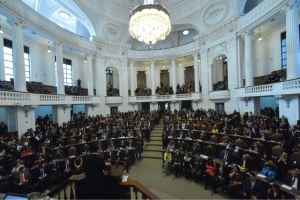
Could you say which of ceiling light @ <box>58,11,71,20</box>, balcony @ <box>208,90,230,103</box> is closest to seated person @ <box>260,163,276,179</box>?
balcony @ <box>208,90,230,103</box>

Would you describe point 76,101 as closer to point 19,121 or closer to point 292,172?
point 19,121

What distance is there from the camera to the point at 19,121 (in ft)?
A: 32.9

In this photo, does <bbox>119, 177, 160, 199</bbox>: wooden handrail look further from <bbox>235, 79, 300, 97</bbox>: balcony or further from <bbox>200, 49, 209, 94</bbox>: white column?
<bbox>200, 49, 209, 94</bbox>: white column

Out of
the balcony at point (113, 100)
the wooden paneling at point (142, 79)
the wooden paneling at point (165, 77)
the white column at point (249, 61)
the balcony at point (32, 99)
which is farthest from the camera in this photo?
the wooden paneling at point (142, 79)

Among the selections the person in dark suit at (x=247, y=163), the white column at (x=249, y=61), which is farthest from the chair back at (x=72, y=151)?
the white column at (x=249, y=61)

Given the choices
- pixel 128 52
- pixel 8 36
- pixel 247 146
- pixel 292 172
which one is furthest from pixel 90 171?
pixel 128 52

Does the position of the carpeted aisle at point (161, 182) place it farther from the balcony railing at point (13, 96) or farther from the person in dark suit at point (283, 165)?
the balcony railing at point (13, 96)

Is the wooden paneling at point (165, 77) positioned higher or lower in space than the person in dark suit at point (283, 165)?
higher

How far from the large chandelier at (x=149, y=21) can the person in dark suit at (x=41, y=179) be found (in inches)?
322

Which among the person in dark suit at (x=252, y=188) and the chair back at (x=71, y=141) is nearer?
the person in dark suit at (x=252, y=188)

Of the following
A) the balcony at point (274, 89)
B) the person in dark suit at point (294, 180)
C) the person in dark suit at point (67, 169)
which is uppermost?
the balcony at point (274, 89)

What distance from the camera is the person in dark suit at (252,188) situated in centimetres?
448

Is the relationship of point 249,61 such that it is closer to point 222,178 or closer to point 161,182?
point 222,178

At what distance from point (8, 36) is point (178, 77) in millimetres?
20871
